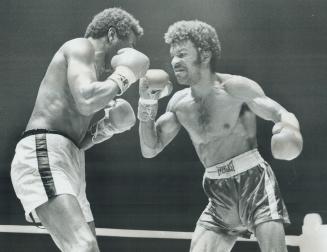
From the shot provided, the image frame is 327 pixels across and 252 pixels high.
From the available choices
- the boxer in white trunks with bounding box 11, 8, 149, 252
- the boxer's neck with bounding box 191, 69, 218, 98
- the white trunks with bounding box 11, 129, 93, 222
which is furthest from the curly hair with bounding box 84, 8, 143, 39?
the white trunks with bounding box 11, 129, 93, 222

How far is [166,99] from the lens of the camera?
329 cm

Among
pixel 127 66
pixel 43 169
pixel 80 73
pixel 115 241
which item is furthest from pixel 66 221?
pixel 115 241

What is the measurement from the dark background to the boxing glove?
109 centimetres

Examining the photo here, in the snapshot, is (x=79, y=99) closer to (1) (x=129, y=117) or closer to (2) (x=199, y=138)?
(1) (x=129, y=117)

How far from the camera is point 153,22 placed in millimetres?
3197

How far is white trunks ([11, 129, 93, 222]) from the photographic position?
1.87 metres

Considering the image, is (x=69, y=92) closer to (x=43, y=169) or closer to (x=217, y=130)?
(x=43, y=169)

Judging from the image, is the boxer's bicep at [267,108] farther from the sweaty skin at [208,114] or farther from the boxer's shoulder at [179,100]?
the boxer's shoulder at [179,100]

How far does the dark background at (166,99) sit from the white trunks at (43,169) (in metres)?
1.21

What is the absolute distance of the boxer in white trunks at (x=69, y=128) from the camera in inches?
72.9

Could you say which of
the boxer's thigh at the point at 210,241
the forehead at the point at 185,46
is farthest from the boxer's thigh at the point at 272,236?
the forehead at the point at 185,46

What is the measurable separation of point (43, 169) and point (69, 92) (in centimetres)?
28

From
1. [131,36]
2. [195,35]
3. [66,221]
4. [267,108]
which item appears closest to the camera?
[66,221]

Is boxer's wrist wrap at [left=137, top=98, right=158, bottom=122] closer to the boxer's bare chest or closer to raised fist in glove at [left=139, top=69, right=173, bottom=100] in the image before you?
raised fist in glove at [left=139, top=69, right=173, bottom=100]
